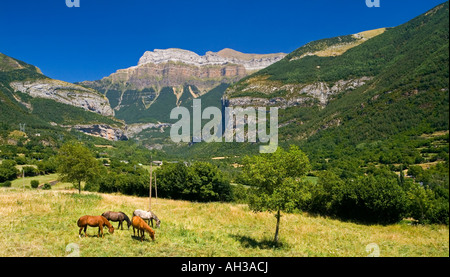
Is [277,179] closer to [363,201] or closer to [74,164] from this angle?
[363,201]

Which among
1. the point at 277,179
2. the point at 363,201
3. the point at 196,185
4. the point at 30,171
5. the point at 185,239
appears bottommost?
the point at 30,171

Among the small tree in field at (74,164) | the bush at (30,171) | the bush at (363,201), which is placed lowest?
the bush at (30,171)

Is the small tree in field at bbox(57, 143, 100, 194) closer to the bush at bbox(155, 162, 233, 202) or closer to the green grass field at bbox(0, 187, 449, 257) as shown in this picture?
the green grass field at bbox(0, 187, 449, 257)

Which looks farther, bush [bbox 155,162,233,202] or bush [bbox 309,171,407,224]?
bush [bbox 155,162,233,202]

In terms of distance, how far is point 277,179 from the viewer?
63.4 feet

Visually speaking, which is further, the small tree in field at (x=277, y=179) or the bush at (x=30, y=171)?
the bush at (x=30, y=171)

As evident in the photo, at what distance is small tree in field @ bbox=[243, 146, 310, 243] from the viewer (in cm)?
1839

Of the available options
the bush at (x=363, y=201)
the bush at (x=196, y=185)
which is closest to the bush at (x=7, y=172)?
the bush at (x=196, y=185)

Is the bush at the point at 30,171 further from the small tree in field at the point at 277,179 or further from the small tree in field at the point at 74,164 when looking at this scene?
the small tree in field at the point at 277,179

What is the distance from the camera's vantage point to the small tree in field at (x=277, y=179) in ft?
60.3

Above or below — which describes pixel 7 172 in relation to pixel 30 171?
above

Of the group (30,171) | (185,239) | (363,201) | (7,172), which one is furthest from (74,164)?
(30,171)

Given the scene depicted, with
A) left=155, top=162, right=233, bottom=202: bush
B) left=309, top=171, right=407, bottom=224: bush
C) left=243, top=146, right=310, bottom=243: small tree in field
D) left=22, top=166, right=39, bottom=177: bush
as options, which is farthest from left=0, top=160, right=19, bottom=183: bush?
left=243, top=146, right=310, bottom=243: small tree in field
